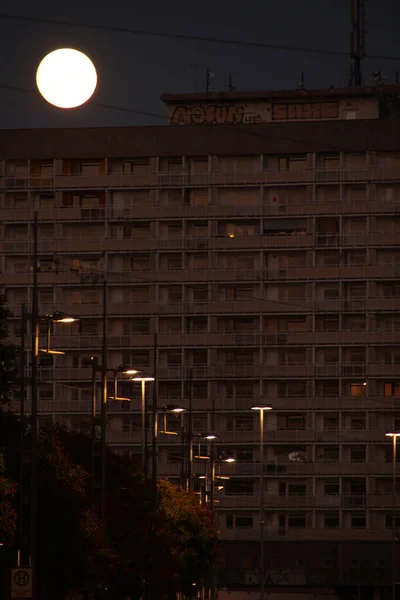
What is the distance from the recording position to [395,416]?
114 m

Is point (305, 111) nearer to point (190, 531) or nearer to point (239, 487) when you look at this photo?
point (239, 487)

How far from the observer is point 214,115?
121 metres

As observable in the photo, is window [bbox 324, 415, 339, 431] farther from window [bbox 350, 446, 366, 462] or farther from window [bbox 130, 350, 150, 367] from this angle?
window [bbox 130, 350, 150, 367]

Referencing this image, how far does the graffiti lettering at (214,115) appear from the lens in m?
121

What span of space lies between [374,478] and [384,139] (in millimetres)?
25449

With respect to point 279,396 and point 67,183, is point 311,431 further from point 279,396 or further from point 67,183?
point 67,183

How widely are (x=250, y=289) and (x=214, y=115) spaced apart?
14.5 m

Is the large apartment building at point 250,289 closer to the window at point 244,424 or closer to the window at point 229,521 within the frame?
the window at point 244,424

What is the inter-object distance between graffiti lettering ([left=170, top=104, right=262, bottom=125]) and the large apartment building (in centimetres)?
17

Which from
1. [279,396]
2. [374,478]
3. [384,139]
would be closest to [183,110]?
[384,139]

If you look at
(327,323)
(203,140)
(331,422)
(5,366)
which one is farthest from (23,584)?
(203,140)

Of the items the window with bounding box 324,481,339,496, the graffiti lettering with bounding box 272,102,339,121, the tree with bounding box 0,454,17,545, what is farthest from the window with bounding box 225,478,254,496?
the tree with bounding box 0,454,17,545

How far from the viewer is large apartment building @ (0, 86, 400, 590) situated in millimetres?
113125

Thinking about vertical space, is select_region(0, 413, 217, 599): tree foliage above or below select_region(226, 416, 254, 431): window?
below
